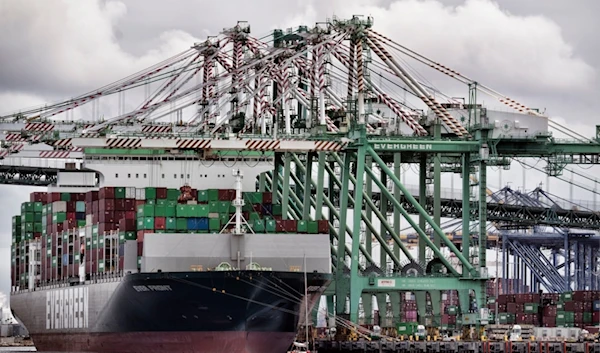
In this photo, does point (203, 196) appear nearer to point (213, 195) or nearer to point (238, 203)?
point (213, 195)

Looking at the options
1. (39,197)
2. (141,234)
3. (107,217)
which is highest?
(39,197)

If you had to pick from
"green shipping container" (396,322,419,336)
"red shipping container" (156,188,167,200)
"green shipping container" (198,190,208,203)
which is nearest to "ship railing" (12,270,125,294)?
"red shipping container" (156,188,167,200)

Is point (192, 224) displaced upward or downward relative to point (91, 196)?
downward

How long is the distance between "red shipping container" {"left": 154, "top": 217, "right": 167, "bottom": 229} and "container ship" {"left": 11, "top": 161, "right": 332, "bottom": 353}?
0.21 ft

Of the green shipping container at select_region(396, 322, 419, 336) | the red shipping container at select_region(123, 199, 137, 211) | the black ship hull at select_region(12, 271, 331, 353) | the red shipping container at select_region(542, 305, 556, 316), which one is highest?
the red shipping container at select_region(123, 199, 137, 211)

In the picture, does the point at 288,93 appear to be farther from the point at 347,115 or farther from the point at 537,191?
the point at 537,191

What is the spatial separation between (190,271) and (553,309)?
38577mm

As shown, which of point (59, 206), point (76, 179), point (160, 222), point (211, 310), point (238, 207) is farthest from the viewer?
point (76, 179)

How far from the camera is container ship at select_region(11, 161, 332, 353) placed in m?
70.1

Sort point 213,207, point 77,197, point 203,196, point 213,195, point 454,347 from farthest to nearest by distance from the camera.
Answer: point 77,197 → point 203,196 → point 213,195 → point 213,207 → point 454,347

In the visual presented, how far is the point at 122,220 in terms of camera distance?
74.8 m

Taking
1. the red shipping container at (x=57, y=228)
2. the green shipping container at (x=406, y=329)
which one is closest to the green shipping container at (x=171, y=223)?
the red shipping container at (x=57, y=228)

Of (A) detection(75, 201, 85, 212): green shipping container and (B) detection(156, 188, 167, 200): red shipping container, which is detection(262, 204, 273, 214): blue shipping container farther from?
(A) detection(75, 201, 85, 212): green shipping container

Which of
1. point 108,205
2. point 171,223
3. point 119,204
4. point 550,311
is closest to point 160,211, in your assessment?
point 171,223
